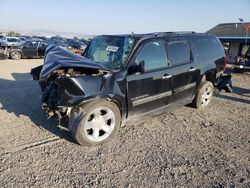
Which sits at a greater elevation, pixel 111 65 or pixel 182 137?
pixel 111 65

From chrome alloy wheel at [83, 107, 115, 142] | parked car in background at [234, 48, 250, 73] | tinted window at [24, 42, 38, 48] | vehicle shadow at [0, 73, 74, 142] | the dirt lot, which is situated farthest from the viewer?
tinted window at [24, 42, 38, 48]

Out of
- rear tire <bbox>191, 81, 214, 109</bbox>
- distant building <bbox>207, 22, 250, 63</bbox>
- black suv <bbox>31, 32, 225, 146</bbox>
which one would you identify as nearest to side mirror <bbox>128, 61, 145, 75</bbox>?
black suv <bbox>31, 32, 225, 146</bbox>

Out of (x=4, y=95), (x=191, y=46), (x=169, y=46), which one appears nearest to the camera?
(x=169, y=46)

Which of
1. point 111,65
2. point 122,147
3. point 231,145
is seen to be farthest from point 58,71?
point 231,145

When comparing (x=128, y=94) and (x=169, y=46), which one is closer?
(x=128, y=94)

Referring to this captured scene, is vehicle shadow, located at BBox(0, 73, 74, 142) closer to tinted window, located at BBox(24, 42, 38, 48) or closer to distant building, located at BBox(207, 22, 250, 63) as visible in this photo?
tinted window, located at BBox(24, 42, 38, 48)

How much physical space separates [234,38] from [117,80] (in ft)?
78.1

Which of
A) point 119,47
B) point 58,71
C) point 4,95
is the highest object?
point 119,47

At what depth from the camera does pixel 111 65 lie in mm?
4855

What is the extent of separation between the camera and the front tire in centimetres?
422

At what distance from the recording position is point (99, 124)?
174 inches

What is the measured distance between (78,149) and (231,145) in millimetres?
2700

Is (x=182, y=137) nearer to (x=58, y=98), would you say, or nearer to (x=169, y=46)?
(x=169, y=46)

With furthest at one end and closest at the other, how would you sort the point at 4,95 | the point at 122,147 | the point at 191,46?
the point at 4,95 < the point at 191,46 < the point at 122,147
